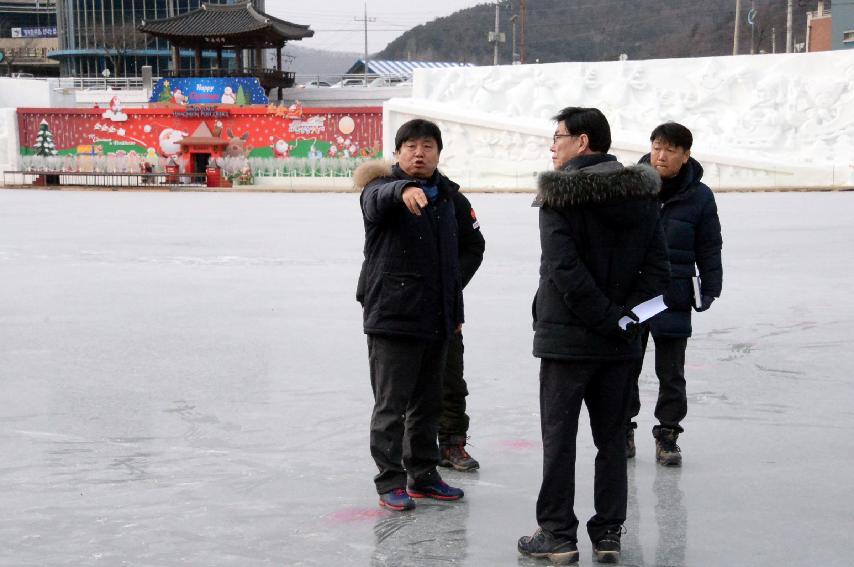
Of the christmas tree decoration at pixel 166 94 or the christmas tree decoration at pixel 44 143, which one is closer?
the christmas tree decoration at pixel 44 143

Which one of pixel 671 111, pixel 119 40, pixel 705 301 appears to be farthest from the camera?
pixel 119 40

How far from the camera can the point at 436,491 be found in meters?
3.55

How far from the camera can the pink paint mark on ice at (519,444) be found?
13.6 feet

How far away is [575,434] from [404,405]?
0.69m

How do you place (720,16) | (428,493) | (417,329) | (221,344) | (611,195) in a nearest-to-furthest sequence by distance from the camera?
(611,195)
(417,329)
(428,493)
(221,344)
(720,16)

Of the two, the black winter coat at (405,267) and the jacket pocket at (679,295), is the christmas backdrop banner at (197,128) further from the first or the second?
the black winter coat at (405,267)

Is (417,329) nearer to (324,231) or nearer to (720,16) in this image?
(324,231)

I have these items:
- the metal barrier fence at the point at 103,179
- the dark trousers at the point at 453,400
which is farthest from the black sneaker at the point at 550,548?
the metal barrier fence at the point at 103,179

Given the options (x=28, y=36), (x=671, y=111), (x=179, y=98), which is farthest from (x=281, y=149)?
(x=28, y=36)

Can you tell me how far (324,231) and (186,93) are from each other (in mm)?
21290

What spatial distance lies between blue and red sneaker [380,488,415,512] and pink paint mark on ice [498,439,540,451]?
811mm

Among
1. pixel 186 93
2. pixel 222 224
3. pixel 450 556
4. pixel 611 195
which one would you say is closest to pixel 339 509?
pixel 450 556

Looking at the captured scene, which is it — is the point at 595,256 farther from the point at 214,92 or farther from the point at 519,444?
the point at 214,92

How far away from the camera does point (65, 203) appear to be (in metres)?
20.8
